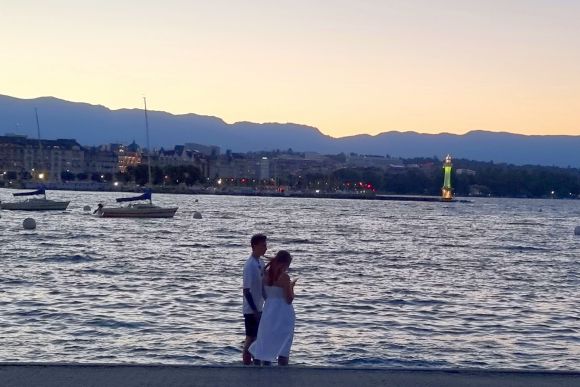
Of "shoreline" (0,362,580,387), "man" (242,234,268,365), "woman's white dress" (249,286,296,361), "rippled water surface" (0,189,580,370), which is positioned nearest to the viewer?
"shoreline" (0,362,580,387)

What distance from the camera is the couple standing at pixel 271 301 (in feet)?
36.3

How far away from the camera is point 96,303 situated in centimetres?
2225

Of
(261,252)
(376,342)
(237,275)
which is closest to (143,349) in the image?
(376,342)

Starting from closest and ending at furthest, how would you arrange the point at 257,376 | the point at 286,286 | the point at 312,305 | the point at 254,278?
1. the point at 257,376
2. the point at 286,286
3. the point at 254,278
4. the point at 312,305

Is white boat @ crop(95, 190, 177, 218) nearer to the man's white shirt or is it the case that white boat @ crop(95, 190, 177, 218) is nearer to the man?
the man

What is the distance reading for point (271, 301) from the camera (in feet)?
36.6

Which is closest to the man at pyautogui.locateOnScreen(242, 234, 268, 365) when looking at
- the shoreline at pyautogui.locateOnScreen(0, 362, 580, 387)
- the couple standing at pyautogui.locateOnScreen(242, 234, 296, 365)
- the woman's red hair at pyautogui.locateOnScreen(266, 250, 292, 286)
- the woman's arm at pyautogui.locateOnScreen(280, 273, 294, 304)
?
the couple standing at pyautogui.locateOnScreen(242, 234, 296, 365)

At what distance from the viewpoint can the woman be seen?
36.2 ft

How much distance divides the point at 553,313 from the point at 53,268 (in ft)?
53.6

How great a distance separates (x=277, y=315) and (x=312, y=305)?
455 inches

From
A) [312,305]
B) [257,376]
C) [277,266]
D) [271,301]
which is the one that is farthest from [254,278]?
[312,305]

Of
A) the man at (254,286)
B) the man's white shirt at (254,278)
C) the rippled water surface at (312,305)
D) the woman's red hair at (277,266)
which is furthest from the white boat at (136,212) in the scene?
the woman's red hair at (277,266)

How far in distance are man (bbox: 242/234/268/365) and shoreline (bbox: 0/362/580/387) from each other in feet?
4.66

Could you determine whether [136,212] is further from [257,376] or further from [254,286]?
[257,376]
